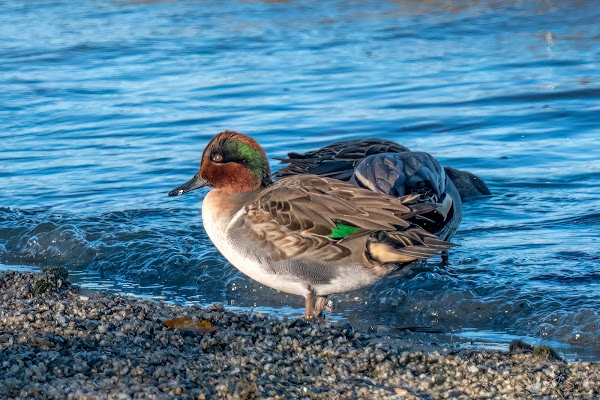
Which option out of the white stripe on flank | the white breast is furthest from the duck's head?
the white stripe on flank

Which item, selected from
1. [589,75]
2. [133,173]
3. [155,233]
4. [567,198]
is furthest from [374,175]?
[589,75]

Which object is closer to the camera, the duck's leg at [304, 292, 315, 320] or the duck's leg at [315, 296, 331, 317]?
the duck's leg at [304, 292, 315, 320]

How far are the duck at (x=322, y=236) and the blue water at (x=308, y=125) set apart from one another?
89 centimetres

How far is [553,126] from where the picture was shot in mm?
11695

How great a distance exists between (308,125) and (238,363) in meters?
7.38

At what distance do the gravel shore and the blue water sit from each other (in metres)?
1.01

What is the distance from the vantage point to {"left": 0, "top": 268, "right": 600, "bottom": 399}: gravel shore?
4449mm

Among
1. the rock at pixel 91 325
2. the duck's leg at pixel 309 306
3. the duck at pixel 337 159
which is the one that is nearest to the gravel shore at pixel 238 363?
the rock at pixel 91 325

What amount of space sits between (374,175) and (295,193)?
3.69ft

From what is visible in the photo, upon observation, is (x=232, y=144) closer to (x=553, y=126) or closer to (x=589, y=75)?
(x=553, y=126)

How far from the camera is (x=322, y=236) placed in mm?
5633

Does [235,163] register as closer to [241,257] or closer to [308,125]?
[241,257]

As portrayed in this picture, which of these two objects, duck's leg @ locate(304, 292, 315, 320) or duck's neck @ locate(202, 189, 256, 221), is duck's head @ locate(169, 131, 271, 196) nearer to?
duck's neck @ locate(202, 189, 256, 221)

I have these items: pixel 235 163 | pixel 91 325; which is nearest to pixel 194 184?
pixel 235 163
